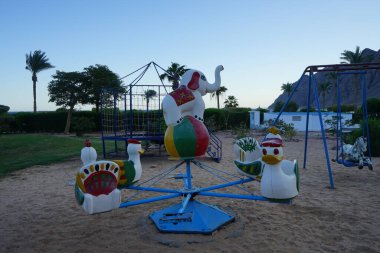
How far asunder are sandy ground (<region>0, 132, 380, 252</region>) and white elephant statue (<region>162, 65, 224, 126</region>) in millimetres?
1513

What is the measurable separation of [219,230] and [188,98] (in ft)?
5.81

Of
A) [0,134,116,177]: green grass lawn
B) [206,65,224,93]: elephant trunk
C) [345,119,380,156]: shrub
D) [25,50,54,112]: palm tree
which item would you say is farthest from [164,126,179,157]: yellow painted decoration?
[25,50,54,112]: palm tree

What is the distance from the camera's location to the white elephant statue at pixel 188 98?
3.82m

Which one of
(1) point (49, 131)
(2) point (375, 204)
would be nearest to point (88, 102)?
(1) point (49, 131)

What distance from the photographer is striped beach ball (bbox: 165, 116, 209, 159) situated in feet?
12.4

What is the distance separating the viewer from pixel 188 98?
12.8ft

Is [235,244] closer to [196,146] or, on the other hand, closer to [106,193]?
[196,146]

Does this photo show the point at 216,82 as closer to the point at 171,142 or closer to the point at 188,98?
the point at 188,98

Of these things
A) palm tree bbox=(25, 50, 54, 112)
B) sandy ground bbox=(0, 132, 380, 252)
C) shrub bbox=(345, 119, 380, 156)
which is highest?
palm tree bbox=(25, 50, 54, 112)

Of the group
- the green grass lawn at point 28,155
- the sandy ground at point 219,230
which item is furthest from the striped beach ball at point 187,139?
the green grass lawn at point 28,155

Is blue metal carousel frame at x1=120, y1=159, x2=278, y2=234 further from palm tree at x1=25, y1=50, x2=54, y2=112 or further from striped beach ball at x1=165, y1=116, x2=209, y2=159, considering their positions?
palm tree at x1=25, y1=50, x2=54, y2=112

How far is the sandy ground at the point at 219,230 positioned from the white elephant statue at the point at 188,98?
1513 mm

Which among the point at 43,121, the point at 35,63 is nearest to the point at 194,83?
the point at 43,121

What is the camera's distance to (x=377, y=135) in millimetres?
11641
